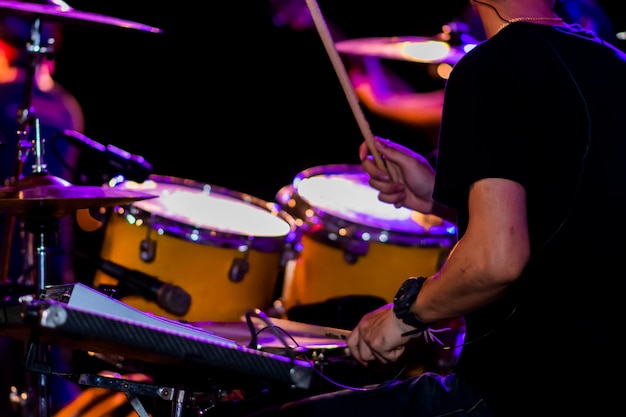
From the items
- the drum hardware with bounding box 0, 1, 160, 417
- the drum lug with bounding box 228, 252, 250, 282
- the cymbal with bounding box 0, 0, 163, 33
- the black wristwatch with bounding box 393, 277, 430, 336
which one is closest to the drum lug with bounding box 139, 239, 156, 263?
the drum lug with bounding box 228, 252, 250, 282

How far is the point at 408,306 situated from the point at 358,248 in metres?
1.39

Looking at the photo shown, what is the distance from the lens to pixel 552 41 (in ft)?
5.43

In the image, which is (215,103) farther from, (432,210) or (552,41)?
(552,41)

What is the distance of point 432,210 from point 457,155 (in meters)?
0.71

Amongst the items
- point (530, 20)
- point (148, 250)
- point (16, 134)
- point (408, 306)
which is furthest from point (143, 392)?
point (16, 134)

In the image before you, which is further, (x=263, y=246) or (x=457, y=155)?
(x=263, y=246)

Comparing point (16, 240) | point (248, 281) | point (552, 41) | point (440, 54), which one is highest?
point (552, 41)

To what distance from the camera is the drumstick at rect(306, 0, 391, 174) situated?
186cm

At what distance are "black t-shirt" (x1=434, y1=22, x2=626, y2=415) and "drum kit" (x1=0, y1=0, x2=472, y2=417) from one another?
1244 millimetres

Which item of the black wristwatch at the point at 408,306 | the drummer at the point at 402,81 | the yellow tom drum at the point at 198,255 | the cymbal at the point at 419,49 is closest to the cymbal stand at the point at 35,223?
the yellow tom drum at the point at 198,255

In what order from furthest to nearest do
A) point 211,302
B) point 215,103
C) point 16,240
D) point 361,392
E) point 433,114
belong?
point 215,103, point 433,114, point 16,240, point 211,302, point 361,392

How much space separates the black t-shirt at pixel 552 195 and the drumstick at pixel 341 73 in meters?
0.36

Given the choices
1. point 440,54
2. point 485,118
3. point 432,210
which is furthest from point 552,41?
point 440,54

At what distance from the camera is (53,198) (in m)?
1.99
